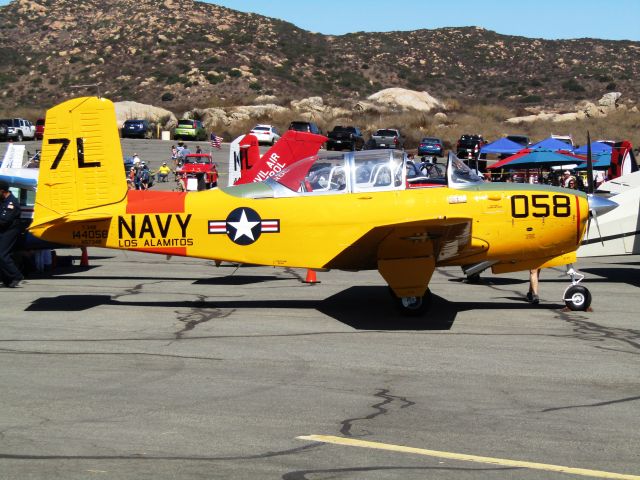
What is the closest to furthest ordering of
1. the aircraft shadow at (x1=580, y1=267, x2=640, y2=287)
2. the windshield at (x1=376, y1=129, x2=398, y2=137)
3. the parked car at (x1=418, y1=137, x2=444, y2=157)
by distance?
the aircraft shadow at (x1=580, y1=267, x2=640, y2=287) < the parked car at (x1=418, y1=137, x2=444, y2=157) < the windshield at (x1=376, y1=129, x2=398, y2=137)

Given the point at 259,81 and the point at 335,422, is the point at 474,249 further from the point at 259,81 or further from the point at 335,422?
the point at 259,81

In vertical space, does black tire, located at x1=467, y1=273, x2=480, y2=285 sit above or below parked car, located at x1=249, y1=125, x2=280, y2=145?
below

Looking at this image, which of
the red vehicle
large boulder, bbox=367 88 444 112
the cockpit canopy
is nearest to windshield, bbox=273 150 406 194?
the cockpit canopy

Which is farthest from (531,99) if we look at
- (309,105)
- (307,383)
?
(307,383)

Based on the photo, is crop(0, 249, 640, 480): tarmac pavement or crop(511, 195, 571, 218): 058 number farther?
crop(511, 195, 571, 218): 058 number

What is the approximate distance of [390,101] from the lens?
87.2 meters

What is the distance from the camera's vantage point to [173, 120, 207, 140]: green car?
6850 cm

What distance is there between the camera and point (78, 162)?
1231 centimetres

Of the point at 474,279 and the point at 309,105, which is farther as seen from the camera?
the point at 309,105

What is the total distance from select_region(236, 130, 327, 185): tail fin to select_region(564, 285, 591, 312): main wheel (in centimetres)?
712

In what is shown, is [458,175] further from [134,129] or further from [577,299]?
[134,129]

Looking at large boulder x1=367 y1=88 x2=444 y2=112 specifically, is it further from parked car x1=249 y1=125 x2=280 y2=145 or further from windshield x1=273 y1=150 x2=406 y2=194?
windshield x1=273 y1=150 x2=406 y2=194

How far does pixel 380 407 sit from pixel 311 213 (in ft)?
15.6

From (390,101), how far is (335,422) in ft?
268
